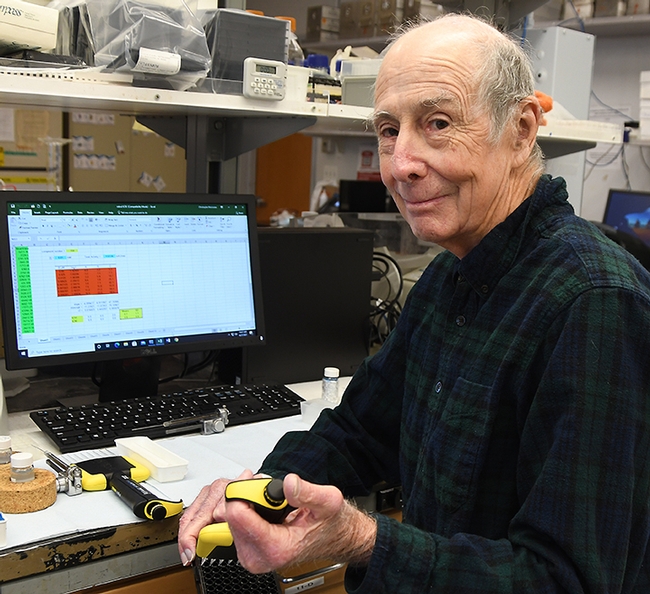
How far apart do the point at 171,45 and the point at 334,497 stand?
3.13 ft

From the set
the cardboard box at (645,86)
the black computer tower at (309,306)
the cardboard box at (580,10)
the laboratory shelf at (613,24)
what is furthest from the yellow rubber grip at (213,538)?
the cardboard box at (580,10)

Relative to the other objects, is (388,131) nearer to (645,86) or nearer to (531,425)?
(531,425)

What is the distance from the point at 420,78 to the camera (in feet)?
3.17

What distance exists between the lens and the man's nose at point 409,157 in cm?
98

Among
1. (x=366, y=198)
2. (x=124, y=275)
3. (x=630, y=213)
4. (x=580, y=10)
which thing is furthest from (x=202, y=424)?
(x=580, y=10)

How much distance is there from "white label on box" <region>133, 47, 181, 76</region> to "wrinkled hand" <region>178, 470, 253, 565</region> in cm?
74

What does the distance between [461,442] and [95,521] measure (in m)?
0.48

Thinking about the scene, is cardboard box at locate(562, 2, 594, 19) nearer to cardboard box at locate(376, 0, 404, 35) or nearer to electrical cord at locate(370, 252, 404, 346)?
cardboard box at locate(376, 0, 404, 35)

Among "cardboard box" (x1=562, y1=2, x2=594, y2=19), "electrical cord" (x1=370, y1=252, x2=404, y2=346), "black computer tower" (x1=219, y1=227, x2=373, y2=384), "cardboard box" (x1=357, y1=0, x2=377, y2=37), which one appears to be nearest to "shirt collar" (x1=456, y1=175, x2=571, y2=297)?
"black computer tower" (x1=219, y1=227, x2=373, y2=384)

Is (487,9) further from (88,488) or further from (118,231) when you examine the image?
(88,488)

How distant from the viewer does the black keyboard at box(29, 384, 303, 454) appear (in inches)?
50.7

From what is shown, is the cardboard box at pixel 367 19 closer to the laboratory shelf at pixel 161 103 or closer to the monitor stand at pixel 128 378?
the laboratory shelf at pixel 161 103

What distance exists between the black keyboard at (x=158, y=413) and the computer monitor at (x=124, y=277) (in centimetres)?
9

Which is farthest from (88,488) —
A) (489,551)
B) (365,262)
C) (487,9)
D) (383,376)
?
(487,9)
